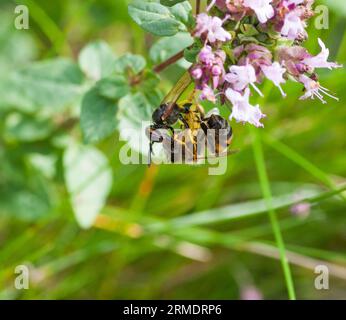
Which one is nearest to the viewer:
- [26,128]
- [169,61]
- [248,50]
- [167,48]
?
[248,50]

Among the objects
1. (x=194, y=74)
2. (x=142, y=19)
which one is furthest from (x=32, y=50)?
(x=194, y=74)

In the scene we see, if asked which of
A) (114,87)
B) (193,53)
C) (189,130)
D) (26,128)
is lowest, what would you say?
(189,130)

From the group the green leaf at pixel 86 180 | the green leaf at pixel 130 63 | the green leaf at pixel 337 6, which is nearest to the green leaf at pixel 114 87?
the green leaf at pixel 130 63

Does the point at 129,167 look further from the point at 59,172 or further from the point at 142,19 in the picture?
the point at 142,19

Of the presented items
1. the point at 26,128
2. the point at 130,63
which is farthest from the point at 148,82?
the point at 26,128

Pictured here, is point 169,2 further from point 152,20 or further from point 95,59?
point 95,59

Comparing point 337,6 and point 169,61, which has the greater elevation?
point 337,6

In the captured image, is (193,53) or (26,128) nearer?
(193,53)

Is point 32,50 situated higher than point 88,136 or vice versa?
point 32,50
